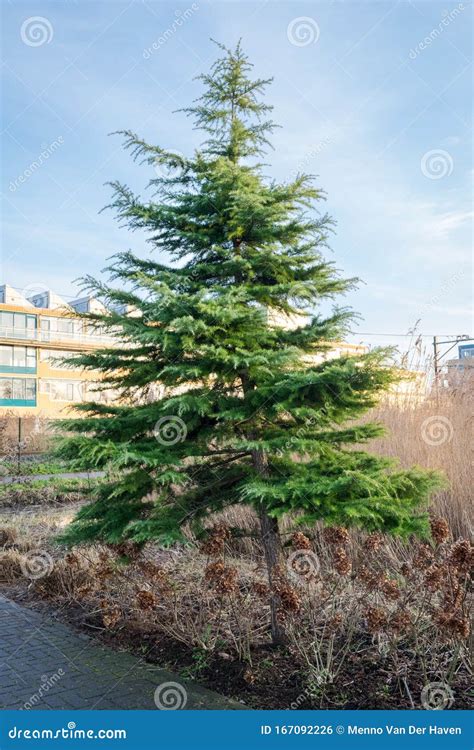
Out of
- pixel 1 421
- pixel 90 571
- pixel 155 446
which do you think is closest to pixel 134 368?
pixel 155 446

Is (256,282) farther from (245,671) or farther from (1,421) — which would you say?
(1,421)

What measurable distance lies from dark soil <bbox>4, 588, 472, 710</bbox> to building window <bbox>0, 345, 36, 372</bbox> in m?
44.6

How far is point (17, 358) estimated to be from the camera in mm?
46406

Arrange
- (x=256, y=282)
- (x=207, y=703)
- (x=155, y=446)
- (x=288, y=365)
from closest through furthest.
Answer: (x=207, y=703), (x=155, y=446), (x=288, y=365), (x=256, y=282)

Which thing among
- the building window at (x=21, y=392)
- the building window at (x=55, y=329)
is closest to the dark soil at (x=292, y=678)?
the building window at (x=21, y=392)

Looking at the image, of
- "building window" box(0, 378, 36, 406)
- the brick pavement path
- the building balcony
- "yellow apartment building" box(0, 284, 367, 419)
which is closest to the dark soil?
the brick pavement path

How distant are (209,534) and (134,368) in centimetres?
135

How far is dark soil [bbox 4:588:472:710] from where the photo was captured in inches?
136

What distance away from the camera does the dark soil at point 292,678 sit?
3.46 m

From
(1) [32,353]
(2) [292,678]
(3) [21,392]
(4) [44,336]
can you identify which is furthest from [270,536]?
(4) [44,336]

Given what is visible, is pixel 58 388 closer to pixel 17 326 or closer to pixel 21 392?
pixel 21 392

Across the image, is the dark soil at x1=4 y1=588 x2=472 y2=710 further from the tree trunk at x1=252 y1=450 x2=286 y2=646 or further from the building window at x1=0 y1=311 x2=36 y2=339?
the building window at x1=0 y1=311 x2=36 y2=339

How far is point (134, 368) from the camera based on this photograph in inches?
178

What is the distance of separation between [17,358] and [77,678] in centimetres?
4527
